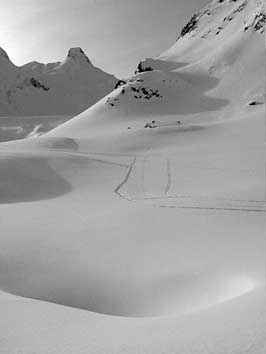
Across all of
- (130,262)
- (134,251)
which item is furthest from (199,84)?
(130,262)

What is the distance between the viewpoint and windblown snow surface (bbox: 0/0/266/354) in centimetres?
577

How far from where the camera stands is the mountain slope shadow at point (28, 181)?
2051 centimetres

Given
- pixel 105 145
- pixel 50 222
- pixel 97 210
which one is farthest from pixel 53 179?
pixel 105 145

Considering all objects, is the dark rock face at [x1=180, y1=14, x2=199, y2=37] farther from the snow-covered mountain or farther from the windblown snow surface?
the windblown snow surface

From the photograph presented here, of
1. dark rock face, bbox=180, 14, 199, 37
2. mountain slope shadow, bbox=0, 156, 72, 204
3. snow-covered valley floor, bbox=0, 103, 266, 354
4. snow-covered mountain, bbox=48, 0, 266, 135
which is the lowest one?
snow-covered valley floor, bbox=0, 103, 266, 354

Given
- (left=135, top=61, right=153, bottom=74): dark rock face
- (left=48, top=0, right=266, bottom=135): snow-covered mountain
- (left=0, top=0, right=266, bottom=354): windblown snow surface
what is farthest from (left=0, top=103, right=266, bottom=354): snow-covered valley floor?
(left=135, top=61, right=153, bottom=74): dark rock face

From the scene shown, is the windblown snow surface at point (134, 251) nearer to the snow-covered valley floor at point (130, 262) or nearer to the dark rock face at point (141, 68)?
the snow-covered valley floor at point (130, 262)

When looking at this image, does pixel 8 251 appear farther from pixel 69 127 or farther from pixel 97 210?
pixel 69 127

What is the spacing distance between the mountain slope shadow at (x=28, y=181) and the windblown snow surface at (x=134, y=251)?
74 mm

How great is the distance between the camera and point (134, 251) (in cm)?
1103

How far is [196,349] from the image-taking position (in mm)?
5180

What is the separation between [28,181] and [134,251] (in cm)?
1357

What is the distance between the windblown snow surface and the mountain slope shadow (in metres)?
0.07

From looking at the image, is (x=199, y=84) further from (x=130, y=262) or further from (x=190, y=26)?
(x=130, y=262)
